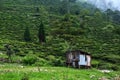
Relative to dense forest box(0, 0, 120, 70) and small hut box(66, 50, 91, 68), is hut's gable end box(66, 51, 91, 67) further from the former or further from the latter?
dense forest box(0, 0, 120, 70)

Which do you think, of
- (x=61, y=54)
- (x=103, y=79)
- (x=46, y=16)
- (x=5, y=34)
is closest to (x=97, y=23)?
(x=46, y=16)

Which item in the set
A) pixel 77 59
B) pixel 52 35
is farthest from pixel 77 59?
pixel 52 35

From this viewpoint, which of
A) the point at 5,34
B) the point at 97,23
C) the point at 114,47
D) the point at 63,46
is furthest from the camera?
the point at 97,23

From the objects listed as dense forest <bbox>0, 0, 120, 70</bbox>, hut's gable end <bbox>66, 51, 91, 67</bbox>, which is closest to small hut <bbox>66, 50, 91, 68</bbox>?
hut's gable end <bbox>66, 51, 91, 67</bbox>

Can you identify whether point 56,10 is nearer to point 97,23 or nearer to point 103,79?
point 97,23

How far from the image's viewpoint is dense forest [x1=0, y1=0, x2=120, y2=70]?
78.3 metres

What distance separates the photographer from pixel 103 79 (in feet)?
148

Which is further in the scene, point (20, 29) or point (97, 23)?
point (97, 23)

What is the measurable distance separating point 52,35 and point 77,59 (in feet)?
208

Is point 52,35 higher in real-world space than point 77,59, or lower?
lower

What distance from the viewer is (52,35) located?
12538 cm

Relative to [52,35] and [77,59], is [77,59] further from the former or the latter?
[52,35]

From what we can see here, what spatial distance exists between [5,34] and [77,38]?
2772 cm

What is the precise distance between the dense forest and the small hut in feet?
9.79
